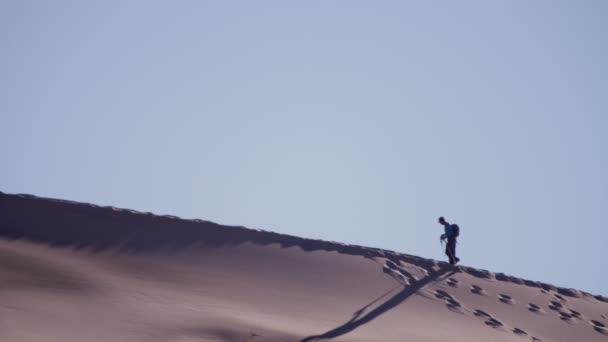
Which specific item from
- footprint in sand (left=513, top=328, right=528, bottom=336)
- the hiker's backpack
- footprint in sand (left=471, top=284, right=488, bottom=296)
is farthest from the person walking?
footprint in sand (left=513, top=328, right=528, bottom=336)

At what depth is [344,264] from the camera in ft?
39.1

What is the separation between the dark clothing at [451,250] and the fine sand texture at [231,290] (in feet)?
0.60

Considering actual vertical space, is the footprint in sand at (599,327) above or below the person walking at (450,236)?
below

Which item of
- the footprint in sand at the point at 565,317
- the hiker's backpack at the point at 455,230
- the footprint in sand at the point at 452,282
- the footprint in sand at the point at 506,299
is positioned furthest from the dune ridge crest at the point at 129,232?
the footprint in sand at the point at 565,317

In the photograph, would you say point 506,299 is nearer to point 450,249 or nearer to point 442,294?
point 442,294

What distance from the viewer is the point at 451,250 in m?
12.8

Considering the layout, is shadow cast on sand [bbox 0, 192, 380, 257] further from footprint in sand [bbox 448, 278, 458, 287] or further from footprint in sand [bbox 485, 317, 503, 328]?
footprint in sand [bbox 485, 317, 503, 328]

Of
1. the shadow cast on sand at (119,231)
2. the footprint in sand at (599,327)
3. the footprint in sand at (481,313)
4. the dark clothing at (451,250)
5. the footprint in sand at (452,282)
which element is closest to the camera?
the shadow cast on sand at (119,231)

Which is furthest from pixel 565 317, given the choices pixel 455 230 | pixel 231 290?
pixel 231 290

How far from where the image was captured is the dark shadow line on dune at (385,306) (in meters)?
8.35

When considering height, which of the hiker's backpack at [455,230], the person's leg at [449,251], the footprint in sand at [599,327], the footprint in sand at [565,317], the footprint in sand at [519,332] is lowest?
the footprint in sand at [519,332]

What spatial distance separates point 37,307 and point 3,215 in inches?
160

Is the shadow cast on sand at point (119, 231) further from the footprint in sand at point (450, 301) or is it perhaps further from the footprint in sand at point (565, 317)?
the footprint in sand at point (565, 317)

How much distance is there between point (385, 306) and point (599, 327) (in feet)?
12.0
